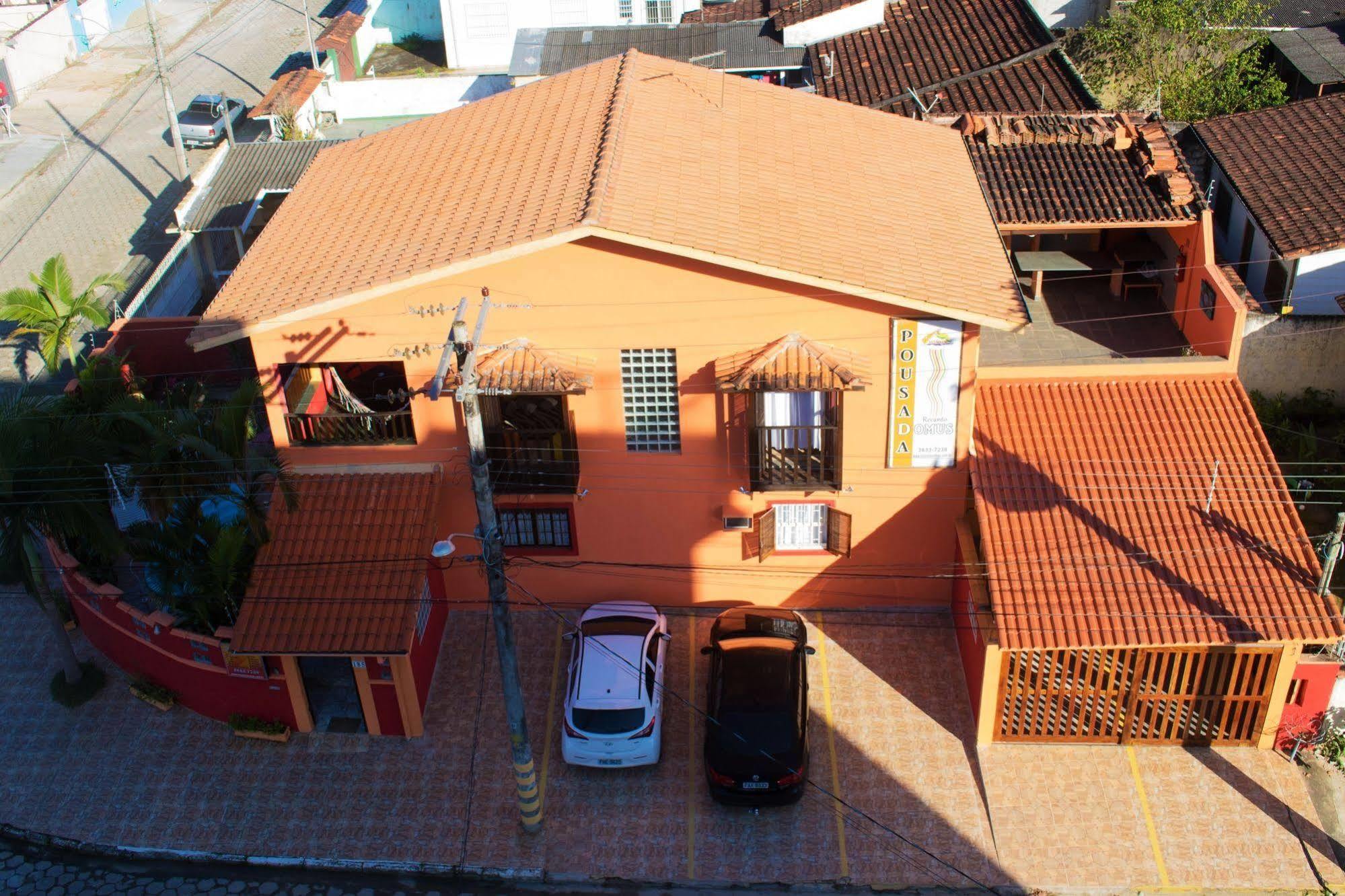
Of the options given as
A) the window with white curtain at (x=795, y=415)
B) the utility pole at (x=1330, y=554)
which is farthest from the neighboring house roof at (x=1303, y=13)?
the window with white curtain at (x=795, y=415)

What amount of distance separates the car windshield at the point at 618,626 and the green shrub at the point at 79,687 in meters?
9.20

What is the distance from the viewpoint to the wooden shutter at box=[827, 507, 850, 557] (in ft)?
73.1

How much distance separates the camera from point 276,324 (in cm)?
2089

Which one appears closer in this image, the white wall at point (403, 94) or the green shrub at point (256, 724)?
the green shrub at point (256, 724)

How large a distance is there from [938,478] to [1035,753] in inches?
192

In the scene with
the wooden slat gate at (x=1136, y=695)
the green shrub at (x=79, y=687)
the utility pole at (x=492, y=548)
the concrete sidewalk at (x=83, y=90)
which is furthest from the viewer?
the concrete sidewalk at (x=83, y=90)

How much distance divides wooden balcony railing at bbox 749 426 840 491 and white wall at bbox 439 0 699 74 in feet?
98.6

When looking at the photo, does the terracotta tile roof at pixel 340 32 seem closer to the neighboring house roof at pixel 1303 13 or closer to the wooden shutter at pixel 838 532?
the neighboring house roof at pixel 1303 13

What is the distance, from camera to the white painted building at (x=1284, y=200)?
2578 centimetres

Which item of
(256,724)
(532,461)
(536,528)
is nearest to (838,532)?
(536,528)

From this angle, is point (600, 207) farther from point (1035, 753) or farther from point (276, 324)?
point (1035, 753)

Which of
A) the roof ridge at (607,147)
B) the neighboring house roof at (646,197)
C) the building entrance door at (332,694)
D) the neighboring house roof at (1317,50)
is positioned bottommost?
the building entrance door at (332,694)

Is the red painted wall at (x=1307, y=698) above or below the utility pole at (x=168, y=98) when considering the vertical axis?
below

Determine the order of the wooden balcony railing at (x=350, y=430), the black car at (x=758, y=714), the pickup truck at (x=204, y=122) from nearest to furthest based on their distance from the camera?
the black car at (x=758, y=714)
the wooden balcony railing at (x=350, y=430)
the pickup truck at (x=204, y=122)
